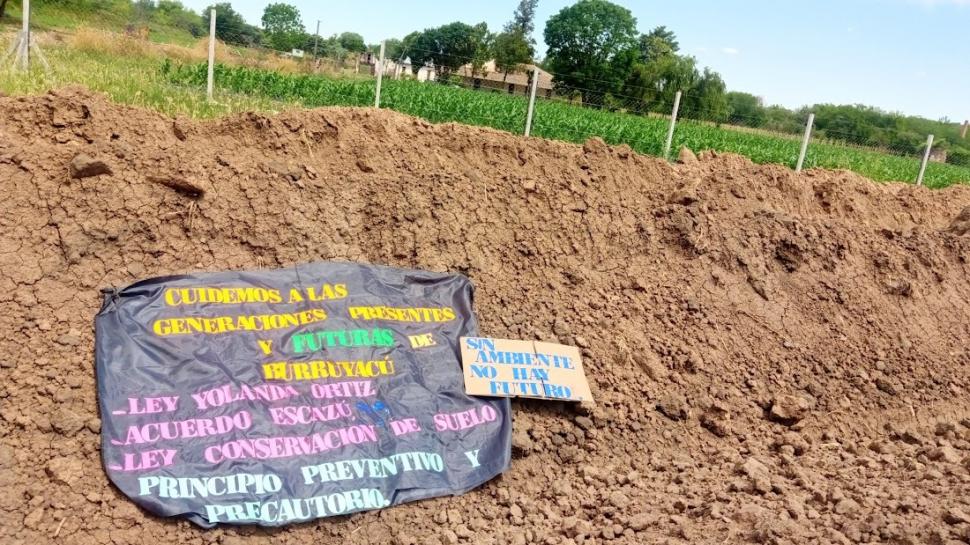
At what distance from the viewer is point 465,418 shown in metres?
3.65

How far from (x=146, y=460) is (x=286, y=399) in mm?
674

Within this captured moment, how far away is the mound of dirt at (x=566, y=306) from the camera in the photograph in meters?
3.08

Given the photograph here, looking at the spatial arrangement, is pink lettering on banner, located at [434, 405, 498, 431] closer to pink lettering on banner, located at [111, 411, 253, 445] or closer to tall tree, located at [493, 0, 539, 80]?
pink lettering on banner, located at [111, 411, 253, 445]

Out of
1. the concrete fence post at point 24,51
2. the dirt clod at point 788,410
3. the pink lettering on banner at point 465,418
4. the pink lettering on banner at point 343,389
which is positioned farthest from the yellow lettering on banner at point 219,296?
the concrete fence post at point 24,51

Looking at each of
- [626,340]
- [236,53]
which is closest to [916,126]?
[236,53]

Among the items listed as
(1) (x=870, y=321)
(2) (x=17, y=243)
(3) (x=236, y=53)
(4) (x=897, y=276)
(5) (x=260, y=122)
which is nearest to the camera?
(2) (x=17, y=243)

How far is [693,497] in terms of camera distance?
11.2ft

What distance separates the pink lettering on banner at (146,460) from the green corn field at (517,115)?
8.00 meters

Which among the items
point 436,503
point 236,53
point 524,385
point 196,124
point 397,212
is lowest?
point 436,503

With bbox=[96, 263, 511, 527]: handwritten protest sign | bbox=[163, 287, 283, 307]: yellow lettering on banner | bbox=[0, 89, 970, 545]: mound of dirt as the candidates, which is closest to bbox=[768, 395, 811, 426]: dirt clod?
bbox=[0, 89, 970, 545]: mound of dirt

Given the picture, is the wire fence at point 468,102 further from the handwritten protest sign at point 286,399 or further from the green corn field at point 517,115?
the handwritten protest sign at point 286,399

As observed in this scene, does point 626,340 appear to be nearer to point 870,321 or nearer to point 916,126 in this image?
point 870,321

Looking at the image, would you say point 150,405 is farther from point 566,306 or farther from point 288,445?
point 566,306

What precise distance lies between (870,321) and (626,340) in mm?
2232
